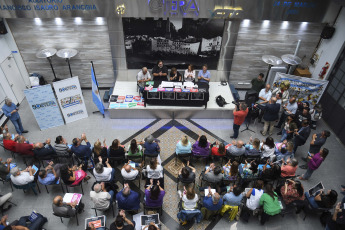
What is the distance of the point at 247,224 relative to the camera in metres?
6.31

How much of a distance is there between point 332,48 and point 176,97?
580 cm

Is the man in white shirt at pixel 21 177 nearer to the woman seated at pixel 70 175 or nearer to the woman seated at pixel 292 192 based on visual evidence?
the woman seated at pixel 70 175

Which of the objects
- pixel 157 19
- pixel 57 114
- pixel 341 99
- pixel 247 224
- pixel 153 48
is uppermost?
pixel 157 19

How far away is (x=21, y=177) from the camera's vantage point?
20.1 feet

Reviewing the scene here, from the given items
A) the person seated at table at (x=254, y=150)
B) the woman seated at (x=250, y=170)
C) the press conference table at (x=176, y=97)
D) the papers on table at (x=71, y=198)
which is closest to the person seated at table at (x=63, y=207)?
the papers on table at (x=71, y=198)

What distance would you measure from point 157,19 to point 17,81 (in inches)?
225

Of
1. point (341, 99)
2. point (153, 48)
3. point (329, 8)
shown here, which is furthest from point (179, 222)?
point (329, 8)

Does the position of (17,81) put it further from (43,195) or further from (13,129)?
(43,195)

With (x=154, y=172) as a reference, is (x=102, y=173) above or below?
above

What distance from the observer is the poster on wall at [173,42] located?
30.2 ft

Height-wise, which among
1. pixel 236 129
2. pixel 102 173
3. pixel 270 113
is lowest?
pixel 236 129

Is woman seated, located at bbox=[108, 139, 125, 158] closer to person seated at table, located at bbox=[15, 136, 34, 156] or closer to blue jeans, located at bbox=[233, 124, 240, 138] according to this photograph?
person seated at table, located at bbox=[15, 136, 34, 156]

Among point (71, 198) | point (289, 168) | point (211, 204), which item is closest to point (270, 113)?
point (289, 168)

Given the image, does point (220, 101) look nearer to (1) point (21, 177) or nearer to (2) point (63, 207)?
(2) point (63, 207)
